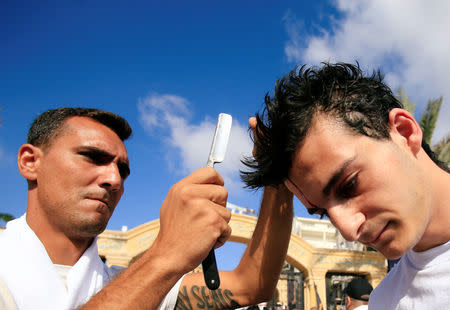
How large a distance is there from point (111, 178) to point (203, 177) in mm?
1088

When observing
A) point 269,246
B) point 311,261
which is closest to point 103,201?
point 269,246

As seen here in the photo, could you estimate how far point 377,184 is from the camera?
5.10 ft

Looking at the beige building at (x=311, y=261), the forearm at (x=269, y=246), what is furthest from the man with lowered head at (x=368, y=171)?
the beige building at (x=311, y=261)

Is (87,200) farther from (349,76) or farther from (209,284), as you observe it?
(349,76)

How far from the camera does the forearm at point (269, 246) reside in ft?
7.61

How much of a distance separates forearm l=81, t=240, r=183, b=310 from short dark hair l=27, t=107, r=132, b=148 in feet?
4.79

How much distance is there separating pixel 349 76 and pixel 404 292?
1.36 meters

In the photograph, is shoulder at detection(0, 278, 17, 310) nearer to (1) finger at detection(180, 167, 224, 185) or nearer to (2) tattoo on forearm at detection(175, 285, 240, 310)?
(1) finger at detection(180, 167, 224, 185)

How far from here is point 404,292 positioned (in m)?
1.77

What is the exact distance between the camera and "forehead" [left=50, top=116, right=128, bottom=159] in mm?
2261

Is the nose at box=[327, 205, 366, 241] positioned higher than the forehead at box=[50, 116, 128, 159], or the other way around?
the forehead at box=[50, 116, 128, 159]

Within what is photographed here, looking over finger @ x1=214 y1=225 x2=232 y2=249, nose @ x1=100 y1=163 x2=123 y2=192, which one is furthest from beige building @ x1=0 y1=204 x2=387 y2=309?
finger @ x1=214 y1=225 x2=232 y2=249

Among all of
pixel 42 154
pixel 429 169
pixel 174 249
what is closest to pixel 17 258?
pixel 42 154

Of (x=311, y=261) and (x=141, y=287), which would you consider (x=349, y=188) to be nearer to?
(x=141, y=287)
